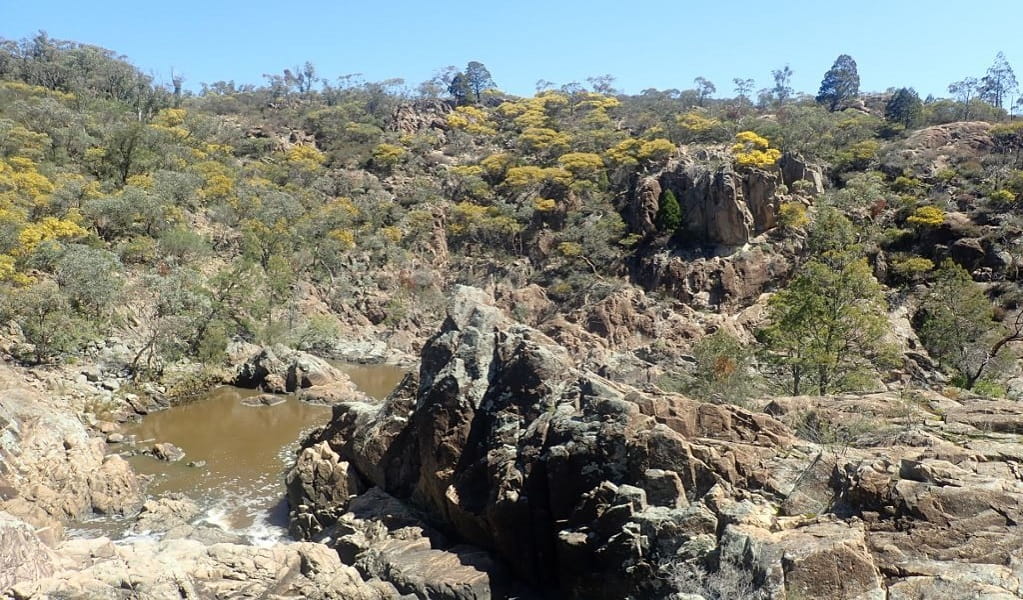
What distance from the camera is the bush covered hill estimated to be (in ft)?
86.0

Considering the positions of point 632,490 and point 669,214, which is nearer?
Result: point 632,490

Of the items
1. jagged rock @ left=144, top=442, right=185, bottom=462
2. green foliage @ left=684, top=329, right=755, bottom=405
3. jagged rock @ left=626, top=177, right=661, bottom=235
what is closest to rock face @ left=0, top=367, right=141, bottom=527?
jagged rock @ left=144, top=442, right=185, bottom=462

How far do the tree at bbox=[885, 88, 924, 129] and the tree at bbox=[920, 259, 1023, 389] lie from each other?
3097 centimetres

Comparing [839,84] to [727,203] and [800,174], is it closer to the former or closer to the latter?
[800,174]

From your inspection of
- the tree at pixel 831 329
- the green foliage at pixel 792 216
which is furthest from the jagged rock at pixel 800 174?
the tree at pixel 831 329

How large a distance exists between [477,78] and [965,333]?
74.4m

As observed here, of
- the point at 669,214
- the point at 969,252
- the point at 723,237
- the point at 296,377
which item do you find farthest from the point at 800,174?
the point at 296,377

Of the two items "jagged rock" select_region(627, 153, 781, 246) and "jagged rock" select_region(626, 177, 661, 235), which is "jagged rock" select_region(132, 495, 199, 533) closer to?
"jagged rock" select_region(627, 153, 781, 246)

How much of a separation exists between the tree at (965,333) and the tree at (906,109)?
1219 inches

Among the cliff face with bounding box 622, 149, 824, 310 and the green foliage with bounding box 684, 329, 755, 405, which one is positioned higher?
the cliff face with bounding box 622, 149, 824, 310

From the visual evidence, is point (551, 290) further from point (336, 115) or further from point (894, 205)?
point (336, 115)

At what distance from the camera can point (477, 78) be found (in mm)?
90625

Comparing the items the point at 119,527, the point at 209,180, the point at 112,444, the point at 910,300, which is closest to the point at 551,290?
the point at 910,300

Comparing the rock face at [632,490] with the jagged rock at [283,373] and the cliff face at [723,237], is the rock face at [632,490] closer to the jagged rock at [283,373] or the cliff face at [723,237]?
the jagged rock at [283,373]
